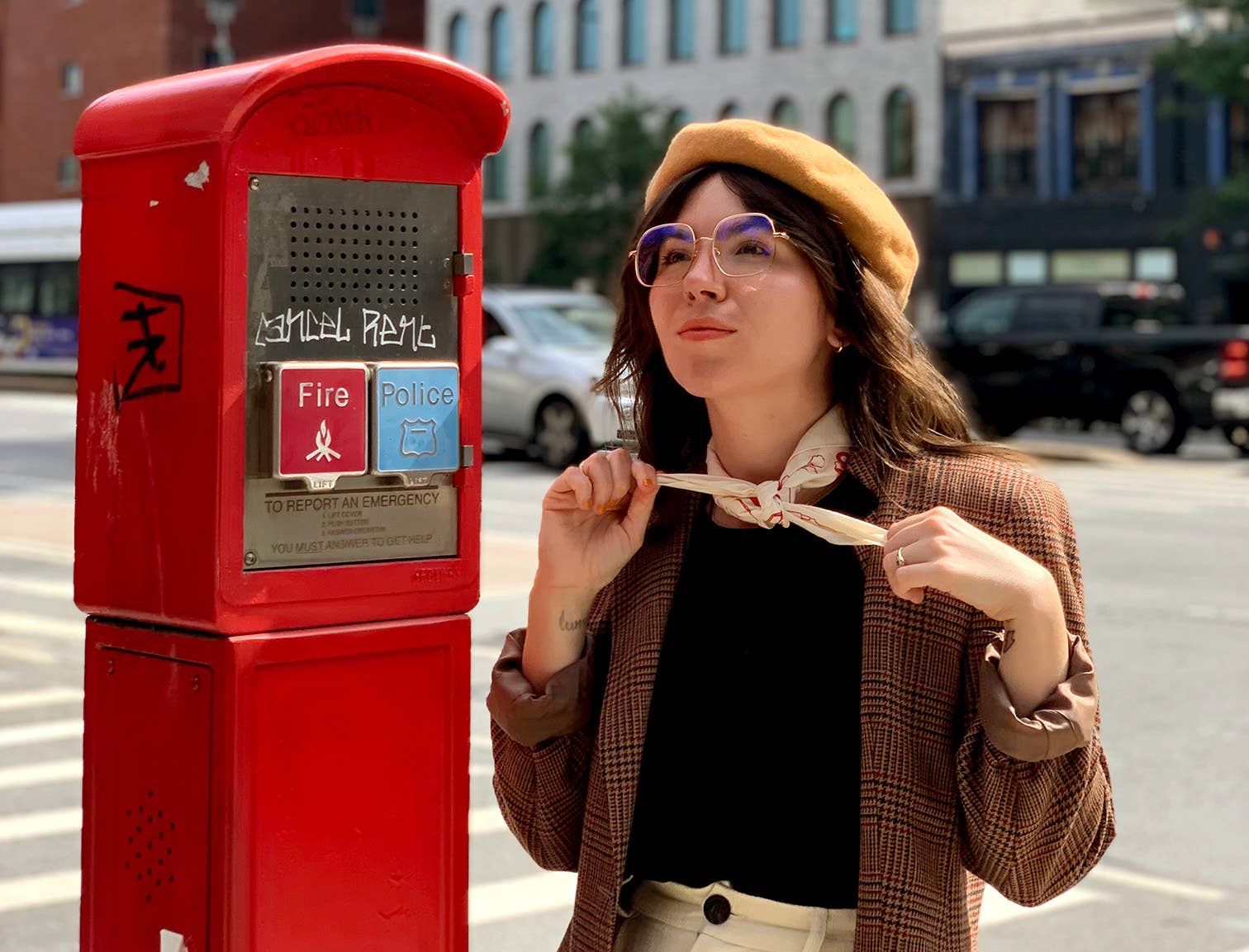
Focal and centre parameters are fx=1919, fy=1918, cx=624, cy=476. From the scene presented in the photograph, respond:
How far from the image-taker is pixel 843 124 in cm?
4369

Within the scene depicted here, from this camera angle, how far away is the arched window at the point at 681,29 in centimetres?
4625

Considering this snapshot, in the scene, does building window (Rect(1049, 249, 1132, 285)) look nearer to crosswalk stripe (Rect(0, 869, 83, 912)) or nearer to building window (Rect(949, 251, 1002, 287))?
building window (Rect(949, 251, 1002, 287))

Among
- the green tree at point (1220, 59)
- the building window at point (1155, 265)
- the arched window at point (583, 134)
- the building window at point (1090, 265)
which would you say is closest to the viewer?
the green tree at point (1220, 59)

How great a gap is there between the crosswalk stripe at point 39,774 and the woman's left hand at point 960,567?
4.95 meters

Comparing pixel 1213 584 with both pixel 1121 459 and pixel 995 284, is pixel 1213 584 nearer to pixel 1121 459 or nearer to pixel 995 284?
pixel 1121 459

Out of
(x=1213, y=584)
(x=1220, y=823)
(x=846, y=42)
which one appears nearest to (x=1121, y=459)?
(x=1213, y=584)

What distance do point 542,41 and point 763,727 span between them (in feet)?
159

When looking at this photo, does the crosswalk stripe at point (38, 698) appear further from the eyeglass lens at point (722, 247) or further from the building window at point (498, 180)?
the building window at point (498, 180)

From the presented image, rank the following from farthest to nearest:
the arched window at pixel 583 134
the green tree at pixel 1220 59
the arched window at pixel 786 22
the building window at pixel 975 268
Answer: the arched window at pixel 786 22, the arched window at pixel 583 134, the building window at pixel 975 268, the green tree at pixel 1220 59

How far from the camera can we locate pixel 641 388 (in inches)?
112

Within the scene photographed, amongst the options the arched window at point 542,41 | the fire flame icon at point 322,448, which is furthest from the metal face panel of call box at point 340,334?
the arched window at point 542,41

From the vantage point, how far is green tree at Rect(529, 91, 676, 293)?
42031 millimetres

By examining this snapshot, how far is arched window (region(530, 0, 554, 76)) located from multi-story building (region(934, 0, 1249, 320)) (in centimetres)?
1164

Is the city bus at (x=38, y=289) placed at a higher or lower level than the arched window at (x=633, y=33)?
lower
